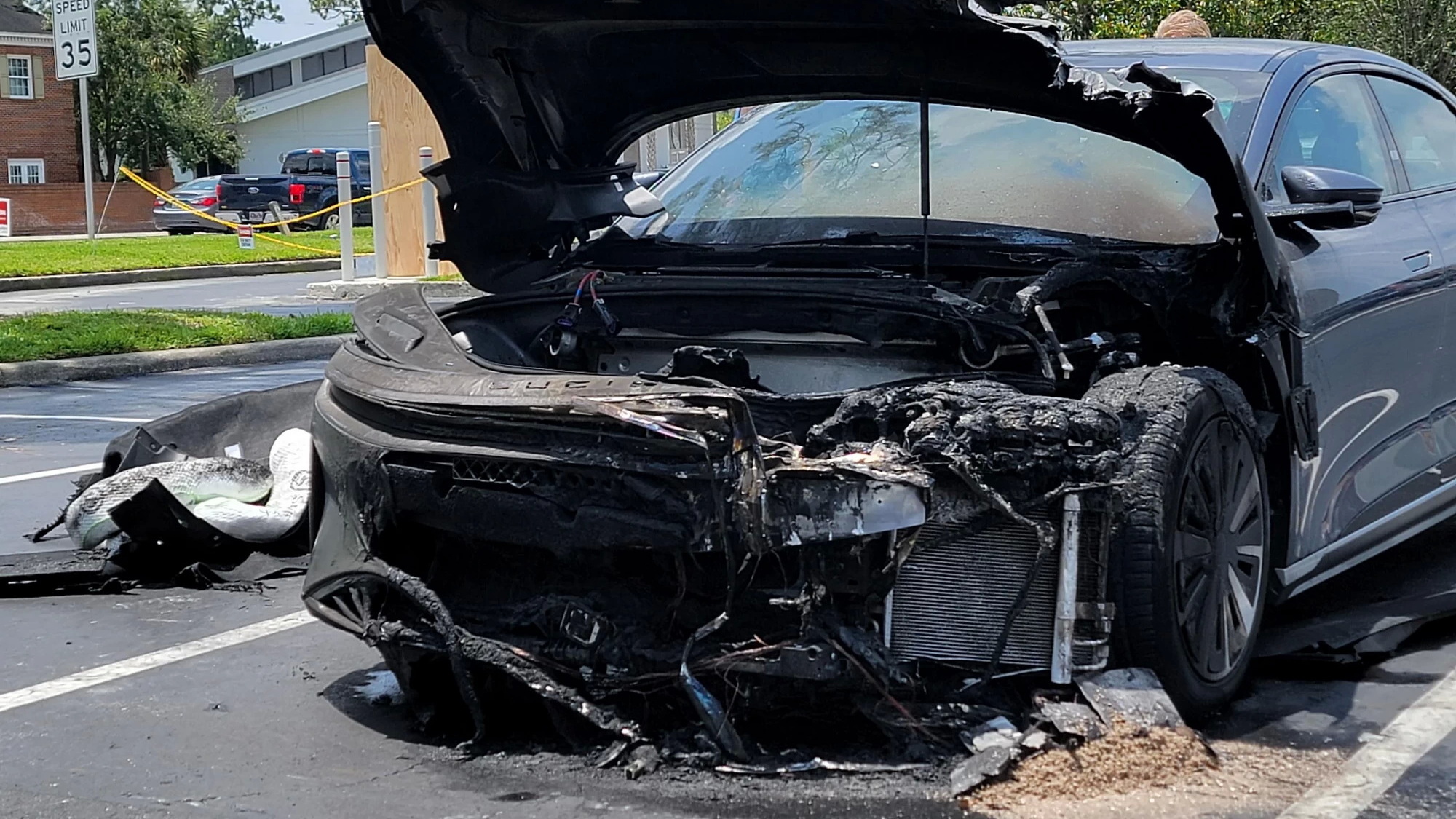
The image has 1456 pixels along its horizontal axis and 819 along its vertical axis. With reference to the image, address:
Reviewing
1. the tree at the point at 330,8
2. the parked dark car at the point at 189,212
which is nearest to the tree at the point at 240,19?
the tree at the point at 330,8

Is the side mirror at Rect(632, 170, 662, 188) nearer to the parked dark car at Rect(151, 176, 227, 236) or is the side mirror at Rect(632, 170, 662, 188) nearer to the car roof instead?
the car roof

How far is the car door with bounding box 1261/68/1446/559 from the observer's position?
14.8 ft

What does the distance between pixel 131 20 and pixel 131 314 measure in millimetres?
43871

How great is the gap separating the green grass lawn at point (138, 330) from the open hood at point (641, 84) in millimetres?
6553

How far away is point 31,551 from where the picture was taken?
19.9 ft

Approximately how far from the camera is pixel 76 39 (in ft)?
69.3

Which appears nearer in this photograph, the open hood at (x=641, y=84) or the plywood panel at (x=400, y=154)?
the open hood at (x=641, y=84)

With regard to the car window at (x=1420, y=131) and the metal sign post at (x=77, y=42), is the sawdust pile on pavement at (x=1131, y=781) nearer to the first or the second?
the car window at (x=1420, y=131)

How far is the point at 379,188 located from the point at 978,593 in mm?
15255

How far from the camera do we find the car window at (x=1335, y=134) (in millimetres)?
4922

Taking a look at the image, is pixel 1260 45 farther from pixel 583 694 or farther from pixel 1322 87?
pixel 583 694

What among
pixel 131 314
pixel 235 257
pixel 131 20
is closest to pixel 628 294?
pixel 131 314

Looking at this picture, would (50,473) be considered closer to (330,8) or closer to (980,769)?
(980,769)

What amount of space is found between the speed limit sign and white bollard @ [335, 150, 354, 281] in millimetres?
4691
